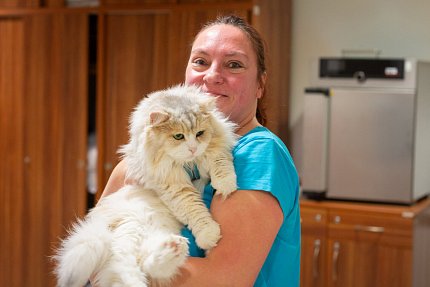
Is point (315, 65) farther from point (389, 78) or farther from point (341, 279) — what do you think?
point (341, 279)

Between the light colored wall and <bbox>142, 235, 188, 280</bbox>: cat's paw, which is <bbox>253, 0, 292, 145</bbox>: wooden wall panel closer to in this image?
the light colored wall

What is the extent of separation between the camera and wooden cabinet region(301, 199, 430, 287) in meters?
2.93

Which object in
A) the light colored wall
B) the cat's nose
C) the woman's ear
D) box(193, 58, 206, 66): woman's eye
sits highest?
the light colored wall

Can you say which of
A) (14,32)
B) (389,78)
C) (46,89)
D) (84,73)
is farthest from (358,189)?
(14,32)

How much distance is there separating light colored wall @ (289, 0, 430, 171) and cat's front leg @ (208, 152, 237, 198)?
2.20 meters

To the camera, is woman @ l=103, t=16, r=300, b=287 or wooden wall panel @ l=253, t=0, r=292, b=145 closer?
woman @ l=103, t=16, r=300, b=287

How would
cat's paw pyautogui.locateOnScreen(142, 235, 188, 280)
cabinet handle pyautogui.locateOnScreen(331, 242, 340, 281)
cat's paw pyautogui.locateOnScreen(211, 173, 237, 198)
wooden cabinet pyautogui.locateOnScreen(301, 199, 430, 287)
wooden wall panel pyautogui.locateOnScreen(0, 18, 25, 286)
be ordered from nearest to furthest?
cat's paw pyautogui.locateOnScreen(142, 235, 188, 280)
cat's paw pyautogui.locateOnScreen(211, 173, 237, 198)
wooden cabinet pyautogui.locateOnScreen(301, 199, 430, 287)
cabinet handle pyautogui.locateOnScreen(331, 242, 340, 281)
wooden wall panel pyautogui.locateOnScreen(0, 18, 25, 286)

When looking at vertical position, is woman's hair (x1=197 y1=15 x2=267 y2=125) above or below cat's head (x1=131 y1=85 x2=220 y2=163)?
above

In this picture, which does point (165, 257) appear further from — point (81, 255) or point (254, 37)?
point (254, 37)

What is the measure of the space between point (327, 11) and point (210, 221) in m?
2.64

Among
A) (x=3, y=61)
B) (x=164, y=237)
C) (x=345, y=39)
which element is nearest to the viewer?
(x=164, y=237)

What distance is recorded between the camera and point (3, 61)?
3871 millimetres

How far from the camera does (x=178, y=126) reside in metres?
1.44

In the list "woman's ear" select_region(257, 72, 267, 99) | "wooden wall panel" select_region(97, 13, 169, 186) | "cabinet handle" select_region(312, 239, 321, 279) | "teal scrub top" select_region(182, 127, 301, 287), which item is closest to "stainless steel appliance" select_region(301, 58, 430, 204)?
"cabinet handle" select_region(312, 239, 321, 279)
